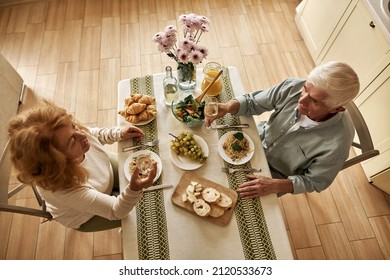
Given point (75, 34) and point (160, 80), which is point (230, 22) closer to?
point (75, 34)

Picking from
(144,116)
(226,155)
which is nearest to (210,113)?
(226,155)

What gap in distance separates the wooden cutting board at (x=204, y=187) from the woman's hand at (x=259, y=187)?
0.04 m

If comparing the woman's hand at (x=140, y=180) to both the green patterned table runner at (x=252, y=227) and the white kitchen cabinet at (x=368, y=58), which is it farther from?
the white kitchen cabinet at (x=368, y=58)

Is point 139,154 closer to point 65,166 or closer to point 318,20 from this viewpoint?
point 65,166

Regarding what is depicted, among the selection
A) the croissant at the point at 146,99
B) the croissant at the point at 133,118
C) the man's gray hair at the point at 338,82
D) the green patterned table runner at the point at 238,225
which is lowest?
the green patterned table runner at the point at 238,225

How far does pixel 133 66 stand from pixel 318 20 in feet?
5.68

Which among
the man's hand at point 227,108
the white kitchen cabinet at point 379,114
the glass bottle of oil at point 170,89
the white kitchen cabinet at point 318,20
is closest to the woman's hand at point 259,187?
the man's hand at point 227,108

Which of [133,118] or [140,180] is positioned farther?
[133,118]

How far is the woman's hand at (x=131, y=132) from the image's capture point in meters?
1.39

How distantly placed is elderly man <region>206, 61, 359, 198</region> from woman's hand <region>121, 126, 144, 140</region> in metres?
0.33

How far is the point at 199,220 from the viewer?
1216 millimetres

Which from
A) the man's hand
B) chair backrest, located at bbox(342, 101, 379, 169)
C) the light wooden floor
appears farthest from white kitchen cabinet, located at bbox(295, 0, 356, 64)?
the man's hand

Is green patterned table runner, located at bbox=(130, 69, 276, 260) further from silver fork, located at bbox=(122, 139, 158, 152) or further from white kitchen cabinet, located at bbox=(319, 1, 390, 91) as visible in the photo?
white kitchen cabinet, located at bbox=(319, 1, 390, 91)

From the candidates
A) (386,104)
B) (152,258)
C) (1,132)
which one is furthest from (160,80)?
(386,104)
